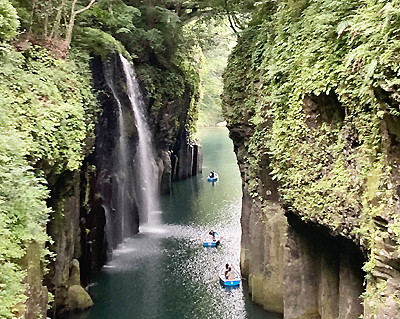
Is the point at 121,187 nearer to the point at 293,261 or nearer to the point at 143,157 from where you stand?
the point at 143,157

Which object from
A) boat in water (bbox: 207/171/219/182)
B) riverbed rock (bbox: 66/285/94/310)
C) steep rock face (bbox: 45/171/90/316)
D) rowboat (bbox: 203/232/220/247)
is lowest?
riverbed rock (bbox: 66/285/94/310)

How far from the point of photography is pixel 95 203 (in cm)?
1580

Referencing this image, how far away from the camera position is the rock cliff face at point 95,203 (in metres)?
11.4

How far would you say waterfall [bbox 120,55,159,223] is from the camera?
2011 centimetres

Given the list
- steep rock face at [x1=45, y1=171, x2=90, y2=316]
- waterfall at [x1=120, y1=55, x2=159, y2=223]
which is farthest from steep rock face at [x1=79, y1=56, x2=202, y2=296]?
steep rock face at [x1=45, y1=171, x2=90, y2=316]

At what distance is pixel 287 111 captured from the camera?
1009 cm

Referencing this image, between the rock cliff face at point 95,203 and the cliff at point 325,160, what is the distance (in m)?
5.21

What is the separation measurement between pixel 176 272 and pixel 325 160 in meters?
8.71

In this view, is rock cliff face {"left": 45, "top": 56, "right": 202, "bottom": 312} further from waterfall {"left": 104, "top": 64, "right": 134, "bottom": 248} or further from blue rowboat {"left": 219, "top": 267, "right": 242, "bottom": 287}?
blue rowboat {"left": 219, "top": 267, "right": 242, "bottom": 287}

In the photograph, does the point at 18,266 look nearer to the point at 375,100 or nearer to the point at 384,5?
the point at 375,100

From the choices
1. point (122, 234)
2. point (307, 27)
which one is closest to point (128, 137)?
point (122, 234)

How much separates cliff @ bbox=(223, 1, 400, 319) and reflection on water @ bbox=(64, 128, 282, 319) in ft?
4.59

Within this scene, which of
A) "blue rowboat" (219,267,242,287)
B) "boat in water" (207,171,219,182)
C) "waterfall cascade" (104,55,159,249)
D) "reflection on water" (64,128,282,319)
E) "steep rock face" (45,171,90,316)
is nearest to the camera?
"steep rock face" (45,171,90,316)

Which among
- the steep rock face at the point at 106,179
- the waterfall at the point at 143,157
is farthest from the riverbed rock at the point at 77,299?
the waterfall at the point at 143,157
